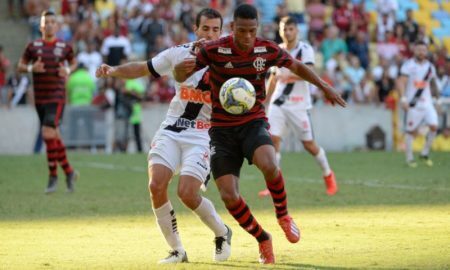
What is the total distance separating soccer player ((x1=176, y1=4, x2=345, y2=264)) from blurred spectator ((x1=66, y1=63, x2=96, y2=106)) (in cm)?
1744

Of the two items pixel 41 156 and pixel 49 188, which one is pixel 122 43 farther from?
pixel 49 188

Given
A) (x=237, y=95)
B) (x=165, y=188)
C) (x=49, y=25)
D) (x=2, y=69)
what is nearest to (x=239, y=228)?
(x=165, y=188)

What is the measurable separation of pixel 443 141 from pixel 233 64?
63.6 ft

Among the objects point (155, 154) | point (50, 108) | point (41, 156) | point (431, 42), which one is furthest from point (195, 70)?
point (431, 42)

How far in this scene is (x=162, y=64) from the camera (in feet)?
31.9

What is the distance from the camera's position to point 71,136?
26297mm

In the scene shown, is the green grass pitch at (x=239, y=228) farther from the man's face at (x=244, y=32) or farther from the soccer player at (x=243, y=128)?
the man's face at (x=244, y=32)

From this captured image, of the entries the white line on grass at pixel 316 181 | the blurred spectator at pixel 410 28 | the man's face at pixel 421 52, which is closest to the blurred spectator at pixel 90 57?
the white line on grass at pixel 316 181

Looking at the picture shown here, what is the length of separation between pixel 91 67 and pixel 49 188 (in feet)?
36.1

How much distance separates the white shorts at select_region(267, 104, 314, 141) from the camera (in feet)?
52.9

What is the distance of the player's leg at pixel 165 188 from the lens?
30.8 feet

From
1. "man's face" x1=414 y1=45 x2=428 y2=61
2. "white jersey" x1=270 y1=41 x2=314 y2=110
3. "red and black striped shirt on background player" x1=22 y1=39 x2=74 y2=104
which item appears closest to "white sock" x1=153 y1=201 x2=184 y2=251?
"white jersey" x1=270 y1=41 x2=314 y2=110

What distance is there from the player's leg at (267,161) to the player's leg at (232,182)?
0.47 feet

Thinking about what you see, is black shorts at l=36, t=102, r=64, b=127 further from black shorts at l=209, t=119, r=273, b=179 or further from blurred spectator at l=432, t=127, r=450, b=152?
blurred spectator at l=432, t=127, r=450, b=152
